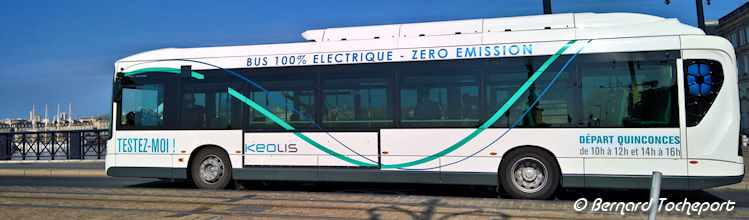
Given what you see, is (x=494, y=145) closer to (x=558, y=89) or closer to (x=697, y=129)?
(x=558, y=89)

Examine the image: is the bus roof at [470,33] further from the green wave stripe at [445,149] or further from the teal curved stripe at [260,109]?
the teal curved stripe at [260,109]

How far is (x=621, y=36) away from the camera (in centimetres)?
883

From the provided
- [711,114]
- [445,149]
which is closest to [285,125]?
→ [445,149]

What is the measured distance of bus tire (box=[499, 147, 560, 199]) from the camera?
8984 millimetres

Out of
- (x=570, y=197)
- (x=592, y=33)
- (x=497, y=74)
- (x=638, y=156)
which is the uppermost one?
(x=592, y=33)

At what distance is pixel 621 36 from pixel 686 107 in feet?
4.60

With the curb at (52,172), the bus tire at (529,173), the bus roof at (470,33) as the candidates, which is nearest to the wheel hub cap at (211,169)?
the bus roof at (470,33)

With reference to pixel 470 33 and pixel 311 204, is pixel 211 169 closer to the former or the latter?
pixel 311 204

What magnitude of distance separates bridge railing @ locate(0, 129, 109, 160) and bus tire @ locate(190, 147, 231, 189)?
10764mm

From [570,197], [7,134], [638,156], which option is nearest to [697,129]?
[638,156]

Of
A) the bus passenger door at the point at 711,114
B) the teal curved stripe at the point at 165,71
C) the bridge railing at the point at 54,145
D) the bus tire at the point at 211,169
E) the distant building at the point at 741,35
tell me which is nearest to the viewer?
the bus passenger door at the point at 711,114

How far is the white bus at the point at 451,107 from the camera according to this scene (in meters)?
8.46

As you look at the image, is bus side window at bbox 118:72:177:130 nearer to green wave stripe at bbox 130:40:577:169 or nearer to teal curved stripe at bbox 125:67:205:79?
teal curved stripe at bbox 125:67:205:79

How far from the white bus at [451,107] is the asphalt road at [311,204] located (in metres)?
0.73
